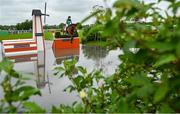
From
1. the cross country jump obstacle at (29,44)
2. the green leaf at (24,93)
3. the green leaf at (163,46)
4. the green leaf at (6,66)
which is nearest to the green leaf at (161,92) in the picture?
the green leaf at (163,46)

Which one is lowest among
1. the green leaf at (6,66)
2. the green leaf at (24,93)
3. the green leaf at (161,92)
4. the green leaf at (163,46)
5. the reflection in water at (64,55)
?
the reflection in water at (64,55)

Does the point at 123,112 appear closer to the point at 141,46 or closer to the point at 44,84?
the point at 141,46

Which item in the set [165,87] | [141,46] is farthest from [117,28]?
[165,87]

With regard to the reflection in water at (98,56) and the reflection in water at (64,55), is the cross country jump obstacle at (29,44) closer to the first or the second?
the reflection in water at (64,55)

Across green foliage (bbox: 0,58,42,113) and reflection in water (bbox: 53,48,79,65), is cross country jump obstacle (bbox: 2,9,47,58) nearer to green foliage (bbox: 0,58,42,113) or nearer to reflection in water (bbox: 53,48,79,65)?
reflection in water (bbox: 53,48,79,65)

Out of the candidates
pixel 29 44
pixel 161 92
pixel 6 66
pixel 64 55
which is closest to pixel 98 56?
pixel 64 55

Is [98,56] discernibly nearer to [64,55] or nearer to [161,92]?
[64,55]

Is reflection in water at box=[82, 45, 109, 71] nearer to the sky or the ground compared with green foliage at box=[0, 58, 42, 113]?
nearer to the ground

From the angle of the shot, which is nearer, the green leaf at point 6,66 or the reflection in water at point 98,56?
the green leaf at point 6,66

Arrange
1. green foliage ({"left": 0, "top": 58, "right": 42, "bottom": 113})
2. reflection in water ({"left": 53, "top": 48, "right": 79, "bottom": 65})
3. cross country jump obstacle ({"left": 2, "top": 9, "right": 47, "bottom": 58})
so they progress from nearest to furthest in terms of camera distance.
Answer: green foliage ({"left": 0, "top": 58, "right": 42, "bottom": 113}) < reflection in water ({"left": 53, "top": 48, "right": 79, "bottom": 65}) < cross country jump obstacle ({"left": 2, "top": 9, "right": 47, "bottom": 58})

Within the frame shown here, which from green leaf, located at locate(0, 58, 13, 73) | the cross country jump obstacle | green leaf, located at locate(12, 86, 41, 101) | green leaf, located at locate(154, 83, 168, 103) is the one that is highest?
green leaf, located at locate(0, 58, 13, 73)

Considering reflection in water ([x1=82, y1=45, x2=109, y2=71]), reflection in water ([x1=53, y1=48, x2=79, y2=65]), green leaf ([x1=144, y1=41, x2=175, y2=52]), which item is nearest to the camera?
green leaf ([x1=144, y1=41, x2=175, y2=52])

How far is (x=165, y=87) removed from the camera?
158cm

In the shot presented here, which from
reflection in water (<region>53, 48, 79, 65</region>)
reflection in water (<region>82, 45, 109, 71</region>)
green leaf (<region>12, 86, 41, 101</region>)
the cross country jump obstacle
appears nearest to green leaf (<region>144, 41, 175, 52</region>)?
green leaf (<region>12, 86, 41, 101</region>)
